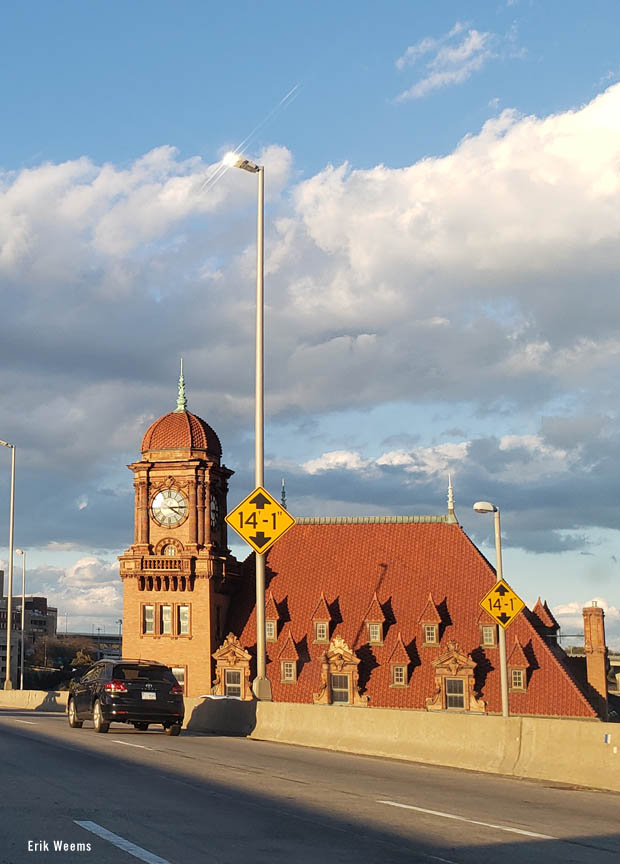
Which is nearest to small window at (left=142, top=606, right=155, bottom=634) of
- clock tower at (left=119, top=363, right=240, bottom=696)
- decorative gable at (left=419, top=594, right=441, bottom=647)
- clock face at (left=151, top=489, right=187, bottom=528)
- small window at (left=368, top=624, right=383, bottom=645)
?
clock tower at (left=119, top=363, right=240, bottom=696)

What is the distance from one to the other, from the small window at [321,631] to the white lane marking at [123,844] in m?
70.3

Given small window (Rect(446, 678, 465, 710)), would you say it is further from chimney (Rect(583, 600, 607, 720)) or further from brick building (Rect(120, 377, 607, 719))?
chimney (Rect(583, 600, 607, 720))

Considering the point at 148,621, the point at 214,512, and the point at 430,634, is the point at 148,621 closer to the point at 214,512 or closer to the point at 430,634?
the point at 214,512

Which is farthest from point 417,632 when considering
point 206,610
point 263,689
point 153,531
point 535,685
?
point 263,689

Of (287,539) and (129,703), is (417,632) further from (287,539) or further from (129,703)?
(129,703)

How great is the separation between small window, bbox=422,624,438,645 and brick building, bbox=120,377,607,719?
0.09 m

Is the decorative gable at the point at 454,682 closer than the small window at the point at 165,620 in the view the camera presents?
Yes

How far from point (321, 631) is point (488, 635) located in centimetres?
1183

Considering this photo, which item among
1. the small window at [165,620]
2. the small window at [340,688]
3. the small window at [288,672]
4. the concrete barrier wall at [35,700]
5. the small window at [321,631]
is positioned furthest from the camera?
the small window at [165,620]

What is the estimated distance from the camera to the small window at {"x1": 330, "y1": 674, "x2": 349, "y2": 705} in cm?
7694

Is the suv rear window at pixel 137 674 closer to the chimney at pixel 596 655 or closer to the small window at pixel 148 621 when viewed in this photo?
the small window at pixel 148 621

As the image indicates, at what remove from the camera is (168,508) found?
8250cm

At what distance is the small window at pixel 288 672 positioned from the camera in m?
79.6

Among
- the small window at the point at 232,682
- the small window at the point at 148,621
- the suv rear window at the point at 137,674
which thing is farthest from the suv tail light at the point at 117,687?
the small window at the point at 148,621
